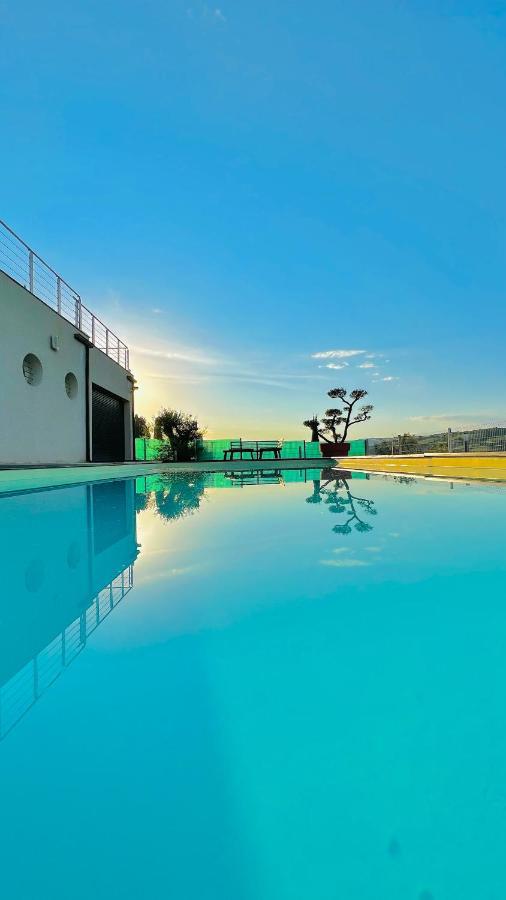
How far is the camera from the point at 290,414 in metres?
18.9

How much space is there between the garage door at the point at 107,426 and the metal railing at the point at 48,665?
1029 cm

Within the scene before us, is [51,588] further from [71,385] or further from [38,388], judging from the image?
[71,385]

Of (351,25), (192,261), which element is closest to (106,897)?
(351,25)

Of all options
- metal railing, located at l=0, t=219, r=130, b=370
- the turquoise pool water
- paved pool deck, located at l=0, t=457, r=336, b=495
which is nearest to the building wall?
metal railing, located at l=0, t=219, r=130, b=370

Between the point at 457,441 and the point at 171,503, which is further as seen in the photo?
the point at 457,441

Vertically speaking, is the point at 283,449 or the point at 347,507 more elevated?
the point at 283,449

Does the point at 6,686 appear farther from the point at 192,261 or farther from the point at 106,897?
the point at 192,261

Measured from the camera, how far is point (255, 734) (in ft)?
2.73

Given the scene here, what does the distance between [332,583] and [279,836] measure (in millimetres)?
1259

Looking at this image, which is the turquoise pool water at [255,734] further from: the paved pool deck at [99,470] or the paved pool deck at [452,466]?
the paved pool deck at [452,466]

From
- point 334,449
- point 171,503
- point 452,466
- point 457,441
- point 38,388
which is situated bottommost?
point 171,503

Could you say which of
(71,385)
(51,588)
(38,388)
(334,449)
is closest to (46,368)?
(38,388)

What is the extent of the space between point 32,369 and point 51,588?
24.0 feet

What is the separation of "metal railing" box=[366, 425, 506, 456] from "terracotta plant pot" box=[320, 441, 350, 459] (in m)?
5.20
